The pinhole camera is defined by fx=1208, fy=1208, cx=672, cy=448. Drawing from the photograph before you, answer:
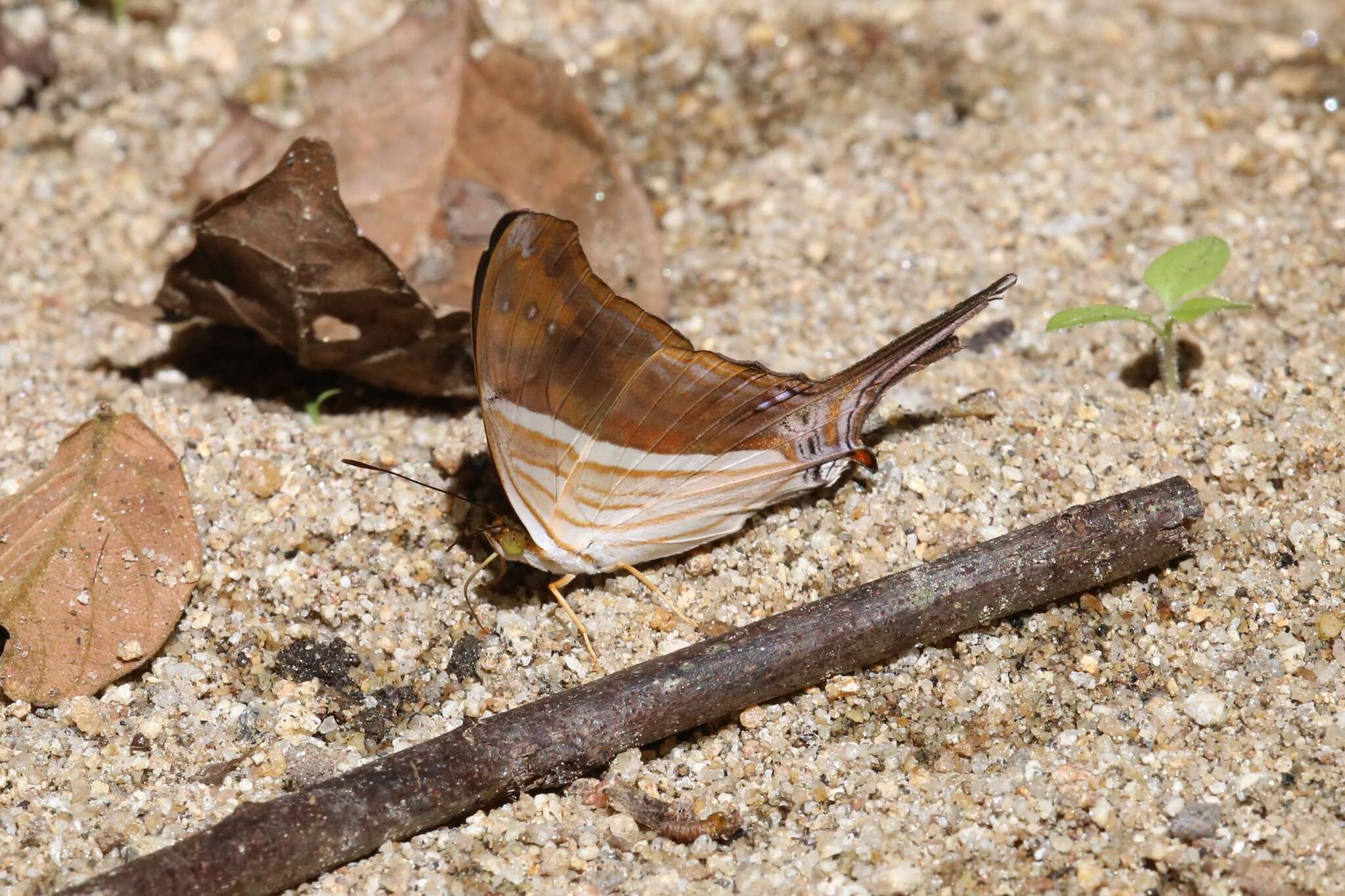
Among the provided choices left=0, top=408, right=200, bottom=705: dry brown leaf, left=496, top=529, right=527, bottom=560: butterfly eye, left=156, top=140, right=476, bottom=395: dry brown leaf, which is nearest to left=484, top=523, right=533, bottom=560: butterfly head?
left=496, top=529, right=527, bottom=560: butterfly eye

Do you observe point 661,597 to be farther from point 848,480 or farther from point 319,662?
point 319,662

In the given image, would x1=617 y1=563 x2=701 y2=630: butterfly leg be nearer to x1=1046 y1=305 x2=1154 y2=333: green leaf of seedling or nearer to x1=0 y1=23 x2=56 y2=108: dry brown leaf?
x1=1046 y1=305 x2=1154 y2=333: green leaf of seedling

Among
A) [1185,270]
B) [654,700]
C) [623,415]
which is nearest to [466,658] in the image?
[654,700]

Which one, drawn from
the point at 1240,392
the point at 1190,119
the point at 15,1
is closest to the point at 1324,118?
the point at 1190,119

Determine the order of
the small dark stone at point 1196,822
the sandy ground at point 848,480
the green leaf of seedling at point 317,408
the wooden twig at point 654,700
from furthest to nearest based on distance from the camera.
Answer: the green leaf of seedling at point 317,408, the sandy ground at point 848,480, the small dark stone at point 1196,822, the wooden twig at point 654,700

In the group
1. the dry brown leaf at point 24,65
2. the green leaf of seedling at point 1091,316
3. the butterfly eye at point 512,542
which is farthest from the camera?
the dry brown leaf at point 24,65

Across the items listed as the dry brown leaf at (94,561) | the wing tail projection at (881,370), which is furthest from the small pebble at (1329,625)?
the dry brown leaf at (94,561)

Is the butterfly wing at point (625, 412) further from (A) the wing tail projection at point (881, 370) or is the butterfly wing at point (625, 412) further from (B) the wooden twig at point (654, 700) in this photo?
(B) the wooden twig at point (654, 700)

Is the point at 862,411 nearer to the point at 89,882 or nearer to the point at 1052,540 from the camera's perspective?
the point at 1052,540
